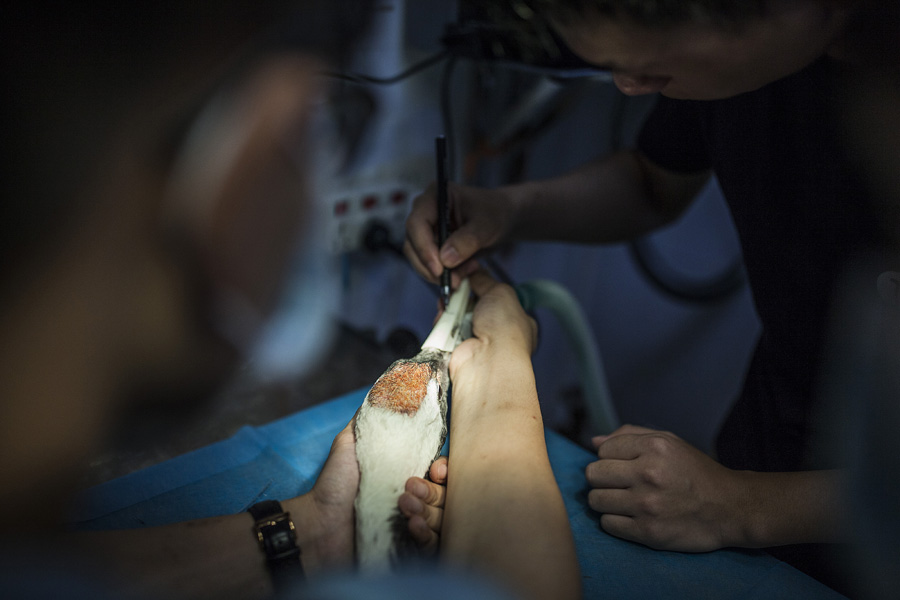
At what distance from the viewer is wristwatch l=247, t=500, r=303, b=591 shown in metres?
0.61

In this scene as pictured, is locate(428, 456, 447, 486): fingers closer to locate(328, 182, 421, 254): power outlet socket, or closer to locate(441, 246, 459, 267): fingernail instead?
locate(441, 246, 459, 267): fingernail

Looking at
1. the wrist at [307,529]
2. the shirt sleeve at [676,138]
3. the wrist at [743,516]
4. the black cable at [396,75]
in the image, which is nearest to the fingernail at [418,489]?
the wrist at [307,529]

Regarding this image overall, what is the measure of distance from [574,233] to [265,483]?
2.74 ft

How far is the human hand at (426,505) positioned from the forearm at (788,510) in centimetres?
38

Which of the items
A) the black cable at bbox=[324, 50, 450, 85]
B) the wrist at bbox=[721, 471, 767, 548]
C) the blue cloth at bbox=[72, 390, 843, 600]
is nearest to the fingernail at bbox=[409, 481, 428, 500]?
the blue cloth at bbox=[72, 390, 843, 600]

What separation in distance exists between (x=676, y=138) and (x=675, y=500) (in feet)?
2.26

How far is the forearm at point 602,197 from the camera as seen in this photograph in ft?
3.77

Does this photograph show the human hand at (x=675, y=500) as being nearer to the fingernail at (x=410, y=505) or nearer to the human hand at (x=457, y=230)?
the fingernail at (x=410, y=505)

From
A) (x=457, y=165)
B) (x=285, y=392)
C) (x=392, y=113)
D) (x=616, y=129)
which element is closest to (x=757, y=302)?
(x=457, y=165)

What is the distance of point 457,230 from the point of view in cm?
94

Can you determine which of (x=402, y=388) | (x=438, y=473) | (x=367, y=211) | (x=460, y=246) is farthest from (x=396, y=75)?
(x=438, y=473)

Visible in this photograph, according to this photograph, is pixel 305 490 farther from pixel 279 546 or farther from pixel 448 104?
pixel 448 104

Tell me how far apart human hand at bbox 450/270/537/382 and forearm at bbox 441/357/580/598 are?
0.04m

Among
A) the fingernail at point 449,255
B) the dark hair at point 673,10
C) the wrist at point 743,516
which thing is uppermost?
the dark hair at point 673,10
